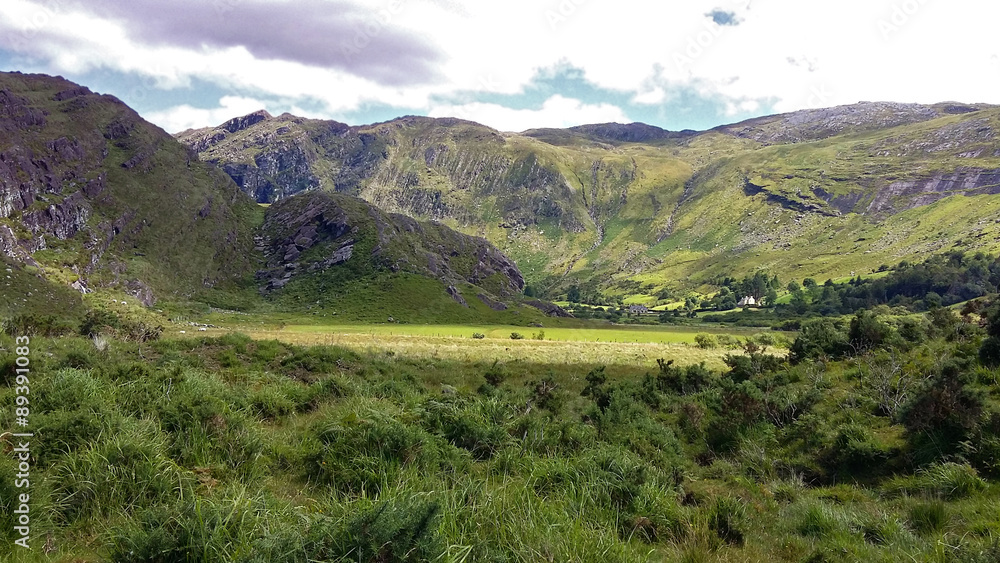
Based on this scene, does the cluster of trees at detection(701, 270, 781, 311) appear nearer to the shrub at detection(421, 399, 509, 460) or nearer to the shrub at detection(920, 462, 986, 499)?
the shrub at detection(920, 462, 986, 499)

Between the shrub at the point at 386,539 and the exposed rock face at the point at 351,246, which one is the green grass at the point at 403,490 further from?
the exposed rock face at the point at 351,246

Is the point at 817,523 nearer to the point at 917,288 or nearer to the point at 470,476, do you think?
the point at 470,476

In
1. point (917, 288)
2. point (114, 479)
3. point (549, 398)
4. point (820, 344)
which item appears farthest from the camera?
point (917, 288)

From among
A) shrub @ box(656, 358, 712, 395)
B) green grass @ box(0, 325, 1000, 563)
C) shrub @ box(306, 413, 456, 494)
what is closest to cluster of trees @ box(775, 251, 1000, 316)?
shrub @ box(656, 358, 712, 395)

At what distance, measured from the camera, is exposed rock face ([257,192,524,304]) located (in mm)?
110938

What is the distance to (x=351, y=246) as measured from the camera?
115500 mm

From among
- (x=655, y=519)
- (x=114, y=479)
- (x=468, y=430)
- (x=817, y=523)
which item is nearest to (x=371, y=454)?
(x=468, y=430)

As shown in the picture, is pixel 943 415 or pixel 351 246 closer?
pixel 943 415

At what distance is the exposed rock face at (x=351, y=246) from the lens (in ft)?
364

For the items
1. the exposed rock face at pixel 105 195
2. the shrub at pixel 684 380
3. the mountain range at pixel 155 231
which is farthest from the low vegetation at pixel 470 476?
the exposed rock face at pixel 105 195

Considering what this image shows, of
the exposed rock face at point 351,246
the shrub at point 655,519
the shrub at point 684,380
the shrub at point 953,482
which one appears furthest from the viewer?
the exposed rock face at point 351,246

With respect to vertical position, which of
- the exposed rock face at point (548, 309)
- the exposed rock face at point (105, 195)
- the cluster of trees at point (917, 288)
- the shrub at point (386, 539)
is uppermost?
the exposed rock face at point (105, 195)

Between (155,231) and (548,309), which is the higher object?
(155,231)

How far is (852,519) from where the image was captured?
6305 millimetres
